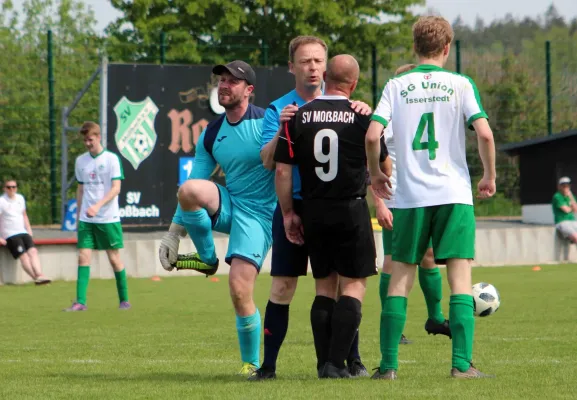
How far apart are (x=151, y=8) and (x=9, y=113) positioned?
2106 centimetres

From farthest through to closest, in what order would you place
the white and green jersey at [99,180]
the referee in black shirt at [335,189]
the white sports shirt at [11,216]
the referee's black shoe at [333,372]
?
the white sports shirt at [11,216] → the white and green jersey at [99,180] → the referee's black shoe at [333,372] → the referee in black shirt at [335,189]

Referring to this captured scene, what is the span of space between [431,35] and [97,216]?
327 inches

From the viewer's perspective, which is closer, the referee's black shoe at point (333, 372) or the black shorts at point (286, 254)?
the referee's black shoe at point (333, 372)

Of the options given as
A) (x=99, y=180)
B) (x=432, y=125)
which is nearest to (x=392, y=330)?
(x=432, y=125)

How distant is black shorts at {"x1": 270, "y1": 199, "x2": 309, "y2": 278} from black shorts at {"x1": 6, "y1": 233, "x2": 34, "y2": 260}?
1332cm

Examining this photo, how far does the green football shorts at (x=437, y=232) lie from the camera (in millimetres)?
6820

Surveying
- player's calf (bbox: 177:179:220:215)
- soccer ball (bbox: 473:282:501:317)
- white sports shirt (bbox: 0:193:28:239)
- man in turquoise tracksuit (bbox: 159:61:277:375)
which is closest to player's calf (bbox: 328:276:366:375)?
man in turquoise tracksuit (bbox: 159:61:277:375)

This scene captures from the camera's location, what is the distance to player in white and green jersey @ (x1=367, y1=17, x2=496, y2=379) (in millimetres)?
6816

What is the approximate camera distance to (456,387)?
6457mm

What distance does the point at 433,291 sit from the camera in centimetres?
941

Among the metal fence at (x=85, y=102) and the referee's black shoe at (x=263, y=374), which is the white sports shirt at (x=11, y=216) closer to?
the metal fence at (x=85, y=102)

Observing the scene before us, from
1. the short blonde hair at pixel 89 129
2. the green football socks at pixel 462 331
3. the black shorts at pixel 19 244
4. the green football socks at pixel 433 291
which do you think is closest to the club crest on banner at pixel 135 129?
the black shorts at pixel 19 244

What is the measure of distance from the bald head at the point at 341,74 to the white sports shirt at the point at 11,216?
45.5 feet

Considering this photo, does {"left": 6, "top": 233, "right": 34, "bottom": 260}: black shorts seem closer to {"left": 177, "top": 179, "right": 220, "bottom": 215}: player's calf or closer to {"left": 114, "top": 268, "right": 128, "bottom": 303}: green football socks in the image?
{"left": 114, "top": 268, "right": 128, "bottom": 303}: green football socks
